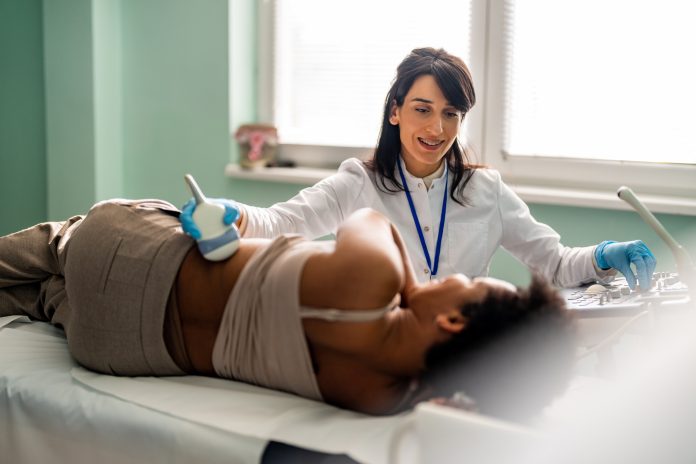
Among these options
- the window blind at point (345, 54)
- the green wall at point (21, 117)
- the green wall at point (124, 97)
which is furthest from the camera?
the green wall at point (21, 117)

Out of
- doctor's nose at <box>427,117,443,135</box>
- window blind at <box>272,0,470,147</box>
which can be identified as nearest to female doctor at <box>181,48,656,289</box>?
doctor's nose at <box>427,117,443,135</box>

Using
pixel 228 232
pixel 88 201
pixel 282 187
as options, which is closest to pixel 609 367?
pixel 228 232

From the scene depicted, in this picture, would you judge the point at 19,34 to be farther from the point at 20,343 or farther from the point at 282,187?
the point at 20,343

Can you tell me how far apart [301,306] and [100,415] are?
44cm

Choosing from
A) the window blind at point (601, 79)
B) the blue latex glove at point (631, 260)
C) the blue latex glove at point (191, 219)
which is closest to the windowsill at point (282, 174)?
the window blind at point (601, 79)

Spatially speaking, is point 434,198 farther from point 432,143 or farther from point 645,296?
point 645,296

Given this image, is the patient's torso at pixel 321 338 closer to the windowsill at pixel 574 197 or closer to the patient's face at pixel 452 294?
the patient's face at pixel 452 294

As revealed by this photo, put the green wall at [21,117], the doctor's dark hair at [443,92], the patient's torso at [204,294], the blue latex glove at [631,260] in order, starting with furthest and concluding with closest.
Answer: the green wall at [21,117]
the doctor's dark hair at [443,92]
the blue latex glove at [631,260]
the patient's torso at [204,294]

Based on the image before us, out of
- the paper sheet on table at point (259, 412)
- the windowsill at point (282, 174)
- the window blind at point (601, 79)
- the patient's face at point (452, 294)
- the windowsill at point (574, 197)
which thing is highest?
the window blind at point (601, 79)

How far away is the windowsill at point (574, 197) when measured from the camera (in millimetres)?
2496

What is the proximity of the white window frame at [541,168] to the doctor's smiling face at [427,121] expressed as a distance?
2.44 feet

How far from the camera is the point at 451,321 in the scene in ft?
4.44

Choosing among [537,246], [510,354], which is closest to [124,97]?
[537,246]

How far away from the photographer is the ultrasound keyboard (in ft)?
5.29
